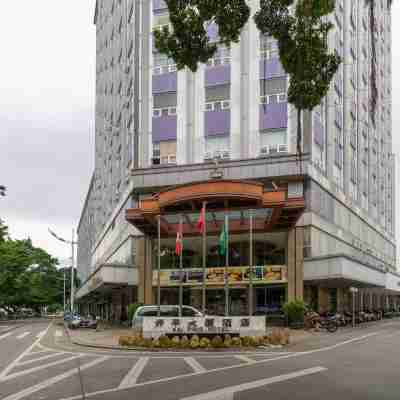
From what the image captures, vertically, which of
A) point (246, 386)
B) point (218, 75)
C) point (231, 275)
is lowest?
point (246, 386)

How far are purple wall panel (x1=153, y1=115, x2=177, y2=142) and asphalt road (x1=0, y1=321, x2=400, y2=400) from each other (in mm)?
27077

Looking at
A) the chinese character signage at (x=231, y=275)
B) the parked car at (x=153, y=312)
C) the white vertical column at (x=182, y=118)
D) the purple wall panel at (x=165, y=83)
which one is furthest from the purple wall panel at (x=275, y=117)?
the parked car at (x=153, y=312)

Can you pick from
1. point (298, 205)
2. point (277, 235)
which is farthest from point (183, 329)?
point (277, 235)

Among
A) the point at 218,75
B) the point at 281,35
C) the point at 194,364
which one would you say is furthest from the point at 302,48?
the point at 218,75

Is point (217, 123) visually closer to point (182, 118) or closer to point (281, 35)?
point (182, 118)

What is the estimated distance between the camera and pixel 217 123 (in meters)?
49.0

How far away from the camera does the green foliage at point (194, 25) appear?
14251 mm

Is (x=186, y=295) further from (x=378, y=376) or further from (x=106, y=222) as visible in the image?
(x=378, y=376)

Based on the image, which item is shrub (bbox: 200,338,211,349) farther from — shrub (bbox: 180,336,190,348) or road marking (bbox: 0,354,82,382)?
road marking (bbox: 0,354,82,382)

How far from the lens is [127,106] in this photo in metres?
58.8

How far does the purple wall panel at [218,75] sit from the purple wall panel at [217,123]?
7.79 feet

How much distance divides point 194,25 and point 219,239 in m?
30.1

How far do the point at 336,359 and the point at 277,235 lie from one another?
1037 inches

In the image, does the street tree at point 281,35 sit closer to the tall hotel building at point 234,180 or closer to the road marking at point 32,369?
the road marking at point 32,369
